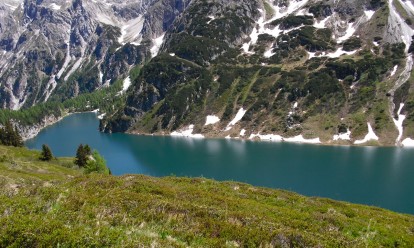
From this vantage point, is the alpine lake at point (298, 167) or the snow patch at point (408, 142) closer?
the alpine lake at point (298, 167)

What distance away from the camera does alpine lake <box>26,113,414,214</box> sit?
112438mm

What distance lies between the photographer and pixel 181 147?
197125 millimetres

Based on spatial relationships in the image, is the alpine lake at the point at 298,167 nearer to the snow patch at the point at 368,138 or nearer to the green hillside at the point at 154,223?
the snow patch at the point at 368,138

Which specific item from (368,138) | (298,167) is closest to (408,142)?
(368,138)

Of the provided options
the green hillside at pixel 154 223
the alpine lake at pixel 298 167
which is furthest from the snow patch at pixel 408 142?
the green hillside at pixel 154 223

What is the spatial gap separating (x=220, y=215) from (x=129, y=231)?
5625 millimetres

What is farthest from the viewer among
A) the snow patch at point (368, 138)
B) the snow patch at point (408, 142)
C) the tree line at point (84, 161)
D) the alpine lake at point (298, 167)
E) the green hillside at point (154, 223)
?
the snow patch at point (368, 138)

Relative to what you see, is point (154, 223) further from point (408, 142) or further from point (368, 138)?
point (408, 142)

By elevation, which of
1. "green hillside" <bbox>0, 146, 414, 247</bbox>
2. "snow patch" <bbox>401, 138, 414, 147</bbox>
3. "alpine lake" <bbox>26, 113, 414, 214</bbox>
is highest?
"green hillside" <bbox>0, 146, 414, 247</bbox>

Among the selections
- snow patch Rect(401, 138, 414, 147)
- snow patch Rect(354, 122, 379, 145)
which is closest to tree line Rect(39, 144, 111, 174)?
snow patch Rect(354, 122, 379, 145)

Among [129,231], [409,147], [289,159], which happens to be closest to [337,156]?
[289,159]

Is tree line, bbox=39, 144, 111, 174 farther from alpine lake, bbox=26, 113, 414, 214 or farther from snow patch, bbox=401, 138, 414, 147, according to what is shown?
snow patch, bbox=401, 138, 414, 147

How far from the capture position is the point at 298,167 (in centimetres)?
14388

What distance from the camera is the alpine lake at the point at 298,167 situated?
112438mm
